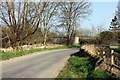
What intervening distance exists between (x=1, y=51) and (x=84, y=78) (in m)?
17.2

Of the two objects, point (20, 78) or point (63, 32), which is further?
point (63, 32)

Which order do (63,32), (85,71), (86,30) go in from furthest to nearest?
(86,30) < (63,32) < (85,71)

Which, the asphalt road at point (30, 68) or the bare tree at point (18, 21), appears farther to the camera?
the bare tree at point (18, 21)

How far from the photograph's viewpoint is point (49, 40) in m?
80.1

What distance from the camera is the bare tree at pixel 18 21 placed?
38938 mm

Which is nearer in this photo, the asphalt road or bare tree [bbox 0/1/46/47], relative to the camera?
the asphalt road

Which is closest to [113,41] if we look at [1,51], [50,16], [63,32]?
[63,32]

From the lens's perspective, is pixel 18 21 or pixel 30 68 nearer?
pixel 30 68

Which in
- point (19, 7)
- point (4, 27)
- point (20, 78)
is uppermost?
point (19, 7)

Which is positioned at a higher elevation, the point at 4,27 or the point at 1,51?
the point at 4,27

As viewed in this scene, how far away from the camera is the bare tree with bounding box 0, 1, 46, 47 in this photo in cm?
3894

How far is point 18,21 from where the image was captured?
39.9m

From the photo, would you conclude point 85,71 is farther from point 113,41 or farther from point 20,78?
point 113,41

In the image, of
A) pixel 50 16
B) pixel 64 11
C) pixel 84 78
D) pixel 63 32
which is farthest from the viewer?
pixel 63 32
